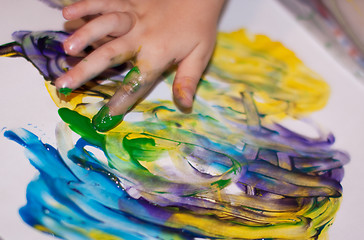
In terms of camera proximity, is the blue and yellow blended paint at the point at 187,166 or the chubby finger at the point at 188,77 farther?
the chubby finger at the point at 188,77

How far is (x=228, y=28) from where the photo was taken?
914 mm

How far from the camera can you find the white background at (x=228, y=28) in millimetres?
622

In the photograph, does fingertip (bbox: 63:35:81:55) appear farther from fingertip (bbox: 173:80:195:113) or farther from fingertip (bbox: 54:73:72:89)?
fingertip (bbox: 173:80:195:113)

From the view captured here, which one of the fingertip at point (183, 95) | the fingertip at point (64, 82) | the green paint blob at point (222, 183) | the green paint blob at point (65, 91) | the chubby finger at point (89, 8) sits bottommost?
the green paint blob at point (222, 183)

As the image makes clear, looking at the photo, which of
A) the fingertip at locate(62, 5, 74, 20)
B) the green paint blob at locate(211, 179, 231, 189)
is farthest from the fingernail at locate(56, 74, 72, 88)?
the green paint blob at locate(211, 179, 231, 189)

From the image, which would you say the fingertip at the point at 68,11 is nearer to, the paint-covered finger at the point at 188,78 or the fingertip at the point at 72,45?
the fingertip at the point at 72,45

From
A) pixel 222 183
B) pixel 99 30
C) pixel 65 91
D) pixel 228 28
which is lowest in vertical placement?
pixel 222 183

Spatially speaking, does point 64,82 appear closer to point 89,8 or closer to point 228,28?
point 89,8

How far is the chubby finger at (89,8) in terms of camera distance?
69 centimetres

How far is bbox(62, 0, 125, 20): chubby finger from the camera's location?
69cm

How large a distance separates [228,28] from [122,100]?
1.09 ft

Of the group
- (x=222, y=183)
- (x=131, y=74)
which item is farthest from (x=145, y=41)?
(x=222, y=183)

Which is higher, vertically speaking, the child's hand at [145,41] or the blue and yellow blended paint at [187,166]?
the child's hand at [145,41]

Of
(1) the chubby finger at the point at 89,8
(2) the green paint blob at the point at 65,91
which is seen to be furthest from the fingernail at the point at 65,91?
(1) the chubby finger at the point at 89,8
